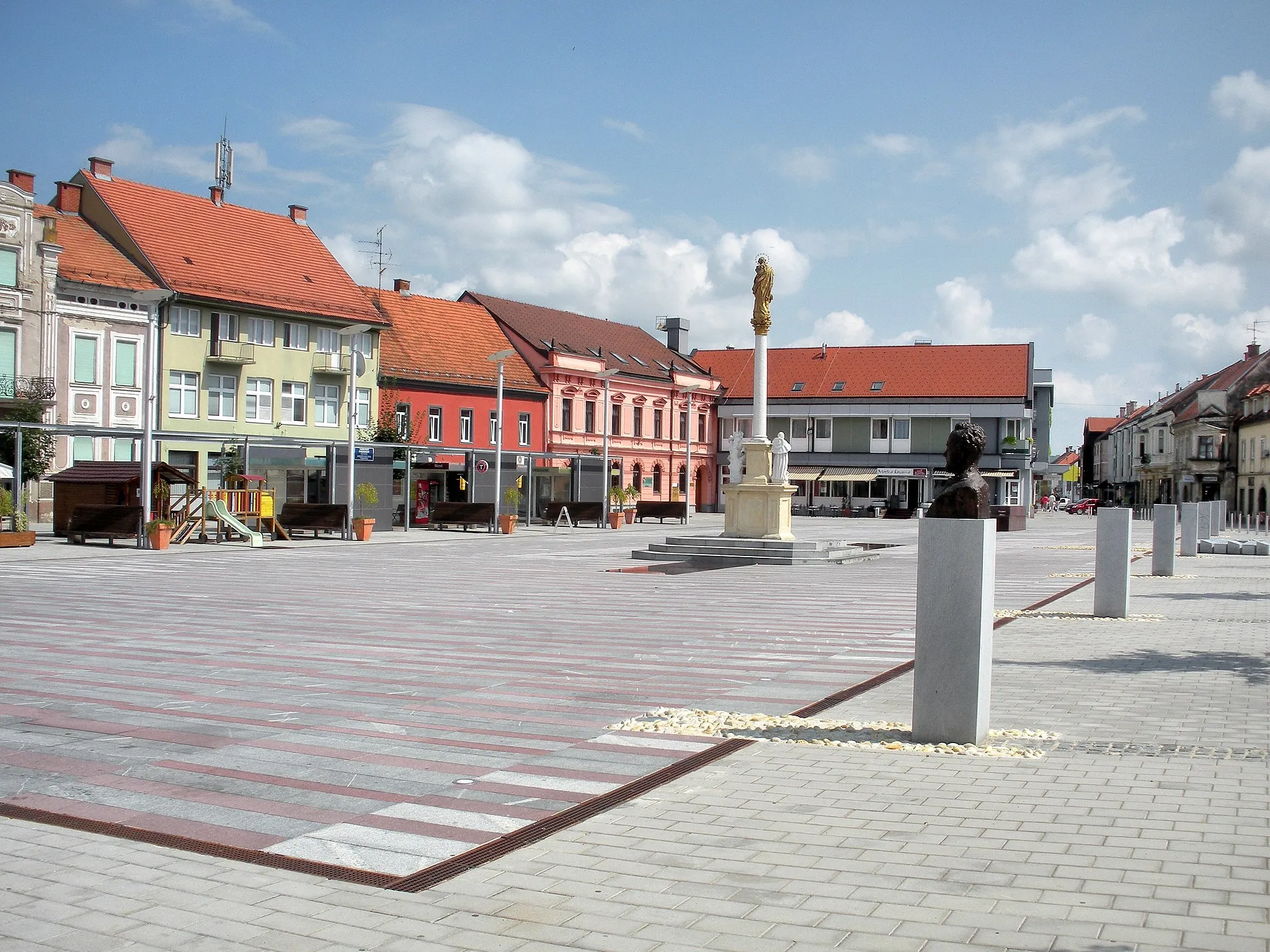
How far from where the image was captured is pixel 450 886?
4.83 metres

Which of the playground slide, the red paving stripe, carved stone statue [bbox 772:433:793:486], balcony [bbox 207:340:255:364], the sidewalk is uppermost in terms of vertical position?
balcony [bbox 207:340:255:364]

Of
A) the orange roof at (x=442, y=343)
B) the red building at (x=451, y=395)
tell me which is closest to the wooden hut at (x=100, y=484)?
the red building at (x=451, y=395)

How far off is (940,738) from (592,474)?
46950 millimetres

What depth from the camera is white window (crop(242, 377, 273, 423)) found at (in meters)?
47.8

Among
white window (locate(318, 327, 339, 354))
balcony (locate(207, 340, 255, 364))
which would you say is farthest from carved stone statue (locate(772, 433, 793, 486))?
white window (locate(318, 327, 339, 354))

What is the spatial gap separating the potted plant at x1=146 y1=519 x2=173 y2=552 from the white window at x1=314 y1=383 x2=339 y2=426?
844 inches

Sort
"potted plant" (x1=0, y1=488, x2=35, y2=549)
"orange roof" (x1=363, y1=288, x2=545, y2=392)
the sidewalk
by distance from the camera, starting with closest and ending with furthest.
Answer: the sidewalk, "potted plant" (x1=0, y1=488, x2=35, y2=549), "orange roof" (x1=363, y1=288, x2=545, y2=392)

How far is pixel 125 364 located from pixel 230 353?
412 cm

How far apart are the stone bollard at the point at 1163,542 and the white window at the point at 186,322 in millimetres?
35114

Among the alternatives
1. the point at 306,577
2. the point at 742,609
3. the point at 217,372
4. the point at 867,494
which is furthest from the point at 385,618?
the point at 867,494

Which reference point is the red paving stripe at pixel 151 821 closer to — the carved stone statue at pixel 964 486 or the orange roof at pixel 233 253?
the carved stone statue at pixel 964 486

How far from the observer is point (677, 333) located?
82062mm

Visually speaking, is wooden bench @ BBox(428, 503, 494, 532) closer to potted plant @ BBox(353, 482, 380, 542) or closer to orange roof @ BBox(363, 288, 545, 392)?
potted plant @ BBox(353, 482, 380, 542)

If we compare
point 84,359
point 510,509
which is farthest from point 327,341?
point 84,359
